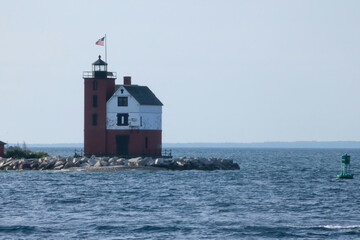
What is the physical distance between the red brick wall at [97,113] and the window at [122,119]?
1.36 metres

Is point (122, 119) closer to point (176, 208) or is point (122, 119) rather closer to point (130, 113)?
point (130, 113)

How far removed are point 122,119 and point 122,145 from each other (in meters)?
2.44

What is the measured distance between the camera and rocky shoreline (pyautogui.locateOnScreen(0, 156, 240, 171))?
2813 inches

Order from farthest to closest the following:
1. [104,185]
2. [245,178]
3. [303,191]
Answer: [245,178] < [104,185] < [303,191]

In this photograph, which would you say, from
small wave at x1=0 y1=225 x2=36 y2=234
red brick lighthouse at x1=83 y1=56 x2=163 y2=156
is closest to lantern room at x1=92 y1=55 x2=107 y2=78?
red brick lighthouse at x1=83 y1=56 x2=163 y2=156

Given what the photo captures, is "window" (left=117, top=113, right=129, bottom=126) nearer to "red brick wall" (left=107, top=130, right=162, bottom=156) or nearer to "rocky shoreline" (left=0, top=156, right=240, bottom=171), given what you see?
"red brick wall" (left=107, top=130, right=162, bottom=156)

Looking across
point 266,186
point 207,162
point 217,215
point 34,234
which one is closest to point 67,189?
point 266,186

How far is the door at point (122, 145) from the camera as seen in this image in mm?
74812

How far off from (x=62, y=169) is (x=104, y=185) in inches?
685

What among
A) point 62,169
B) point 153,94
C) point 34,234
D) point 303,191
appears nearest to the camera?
point 34,234

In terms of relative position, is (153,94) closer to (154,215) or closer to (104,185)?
(104,185)

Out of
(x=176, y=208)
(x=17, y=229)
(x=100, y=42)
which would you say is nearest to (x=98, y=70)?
(x=100, y=42)

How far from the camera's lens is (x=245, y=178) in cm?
6581

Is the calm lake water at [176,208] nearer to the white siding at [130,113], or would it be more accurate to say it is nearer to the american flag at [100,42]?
the white siding at [130,113]
